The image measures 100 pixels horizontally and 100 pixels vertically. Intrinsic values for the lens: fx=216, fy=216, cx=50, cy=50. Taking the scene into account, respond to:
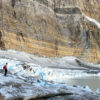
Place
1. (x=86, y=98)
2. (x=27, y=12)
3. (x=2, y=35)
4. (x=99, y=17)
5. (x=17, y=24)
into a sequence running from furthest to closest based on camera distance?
(x=99, y=17)
(x=27, y=12)
(x=17, y=24)
(x=2, y=35)
(x=86, y=98)

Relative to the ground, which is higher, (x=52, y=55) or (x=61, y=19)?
(x=61, y=19)

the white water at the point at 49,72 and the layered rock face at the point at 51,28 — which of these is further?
the layered rock face at the point at 51,28

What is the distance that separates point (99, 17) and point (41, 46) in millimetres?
27220

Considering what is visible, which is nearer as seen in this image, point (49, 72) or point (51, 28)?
point (49, 72)

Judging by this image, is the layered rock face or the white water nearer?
the white water

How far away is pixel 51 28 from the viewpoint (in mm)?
45812

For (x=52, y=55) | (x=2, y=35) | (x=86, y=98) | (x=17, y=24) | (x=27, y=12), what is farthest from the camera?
(x=52, y=55)

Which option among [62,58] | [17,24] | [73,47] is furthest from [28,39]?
[73,47]

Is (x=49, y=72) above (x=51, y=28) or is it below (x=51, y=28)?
below

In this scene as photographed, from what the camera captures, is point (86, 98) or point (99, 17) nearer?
point (86, 98)

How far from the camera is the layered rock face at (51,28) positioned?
37000mm

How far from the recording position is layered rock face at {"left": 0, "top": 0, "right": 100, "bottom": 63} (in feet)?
121

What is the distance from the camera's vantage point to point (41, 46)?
42.2m

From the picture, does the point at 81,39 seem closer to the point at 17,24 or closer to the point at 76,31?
Answer: the point at 76,31
